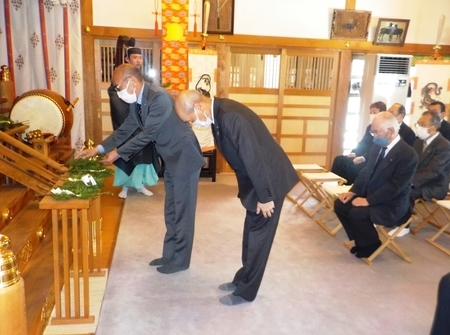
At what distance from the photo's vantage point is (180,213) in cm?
283

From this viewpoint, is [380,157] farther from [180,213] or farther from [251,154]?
[180,213]

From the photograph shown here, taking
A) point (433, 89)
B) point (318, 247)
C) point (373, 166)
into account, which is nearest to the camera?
point (373, 166)

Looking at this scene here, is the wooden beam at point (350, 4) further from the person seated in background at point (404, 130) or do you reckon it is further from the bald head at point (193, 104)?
the bald head at point (193, 104)

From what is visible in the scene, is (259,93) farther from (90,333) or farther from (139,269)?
(90,333)

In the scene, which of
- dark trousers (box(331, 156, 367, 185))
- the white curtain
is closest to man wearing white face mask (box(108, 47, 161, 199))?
the white curtain

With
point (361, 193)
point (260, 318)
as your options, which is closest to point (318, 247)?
point (361, 193)

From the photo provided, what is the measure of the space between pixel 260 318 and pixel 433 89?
4997 mm

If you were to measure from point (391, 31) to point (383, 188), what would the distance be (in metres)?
4.09

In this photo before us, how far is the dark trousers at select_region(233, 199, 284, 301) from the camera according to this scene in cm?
242

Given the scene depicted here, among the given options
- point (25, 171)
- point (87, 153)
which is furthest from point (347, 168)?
point (25, 171)

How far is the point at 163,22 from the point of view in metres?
5.43

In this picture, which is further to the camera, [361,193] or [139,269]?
[361,193]

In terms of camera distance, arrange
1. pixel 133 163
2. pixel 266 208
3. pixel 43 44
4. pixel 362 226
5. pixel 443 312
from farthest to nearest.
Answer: pixel 43 44
pixel 133 163
pixel 362 226
pixel 266 208
pixel 443 312

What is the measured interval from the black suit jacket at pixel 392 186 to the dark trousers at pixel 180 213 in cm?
135
